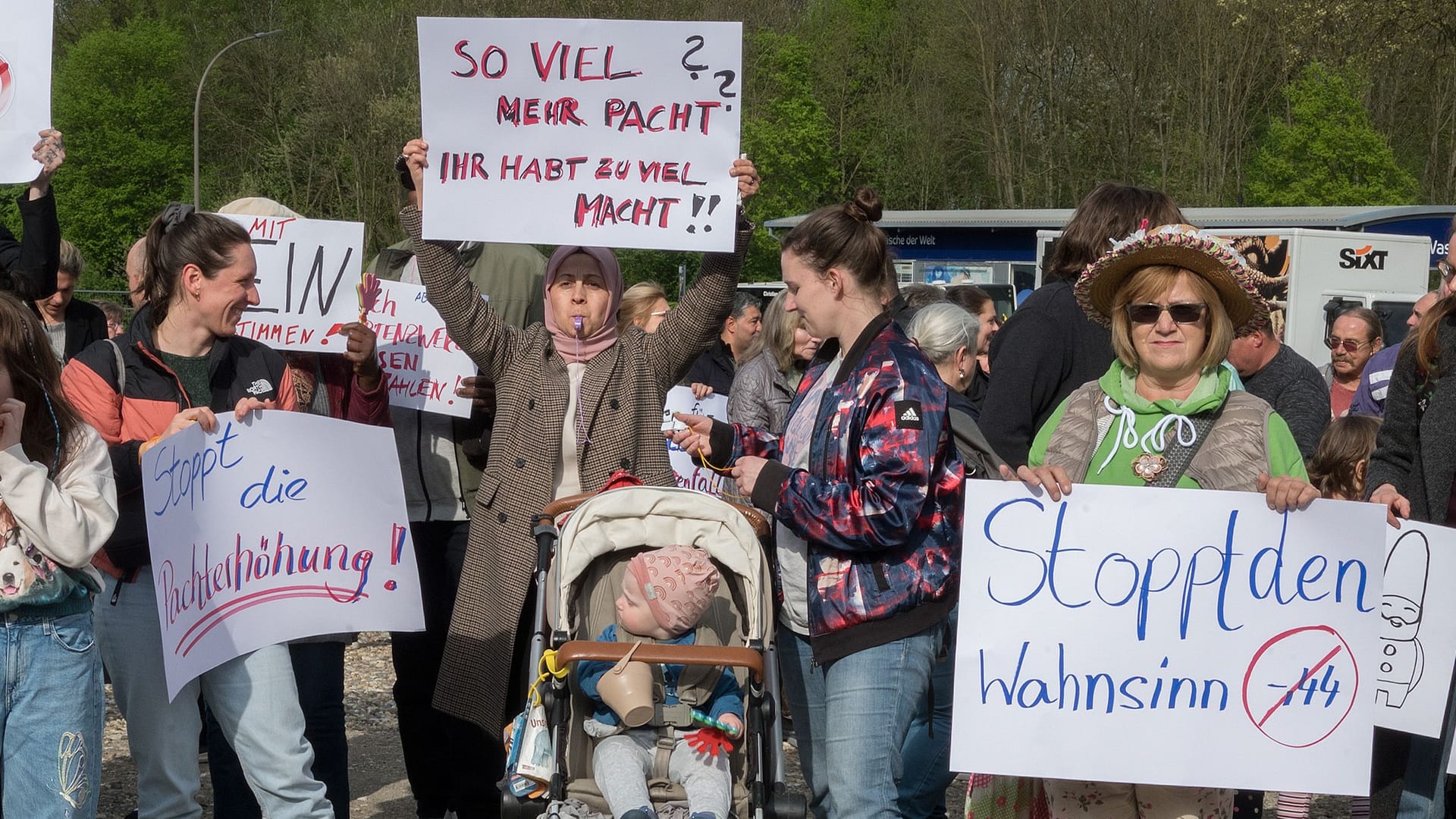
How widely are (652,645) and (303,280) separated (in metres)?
2.23

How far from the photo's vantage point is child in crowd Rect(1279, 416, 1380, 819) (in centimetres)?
479

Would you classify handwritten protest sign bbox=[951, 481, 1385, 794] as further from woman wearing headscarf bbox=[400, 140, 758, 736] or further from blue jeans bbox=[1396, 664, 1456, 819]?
woman wearing headscarf bbox=[400, 140, 758, 736]

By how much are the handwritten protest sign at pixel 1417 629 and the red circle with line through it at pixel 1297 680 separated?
1.69 feet

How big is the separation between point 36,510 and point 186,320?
3.02 feet

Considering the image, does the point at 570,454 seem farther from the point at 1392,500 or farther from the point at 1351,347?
the point at 1351,347

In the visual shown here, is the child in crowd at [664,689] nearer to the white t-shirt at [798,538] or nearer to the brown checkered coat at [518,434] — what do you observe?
the white t-shirt at [798,538]

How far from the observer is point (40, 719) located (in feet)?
11.0

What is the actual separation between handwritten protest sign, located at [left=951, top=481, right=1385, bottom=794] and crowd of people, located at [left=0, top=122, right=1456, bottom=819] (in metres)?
0.12

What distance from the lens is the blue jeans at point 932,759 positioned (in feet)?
14.1

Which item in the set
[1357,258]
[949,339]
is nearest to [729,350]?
[949,339]

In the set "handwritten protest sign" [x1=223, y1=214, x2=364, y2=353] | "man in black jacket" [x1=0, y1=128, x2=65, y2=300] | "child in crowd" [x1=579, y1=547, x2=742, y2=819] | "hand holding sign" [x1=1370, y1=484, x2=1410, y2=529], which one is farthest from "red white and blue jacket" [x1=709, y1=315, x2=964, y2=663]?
"man in black jacket" [x1=0, y1=128, x2=65, y2=300]

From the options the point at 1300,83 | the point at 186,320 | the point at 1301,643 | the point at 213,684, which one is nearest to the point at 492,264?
the point at 186,320

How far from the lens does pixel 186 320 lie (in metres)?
4.07

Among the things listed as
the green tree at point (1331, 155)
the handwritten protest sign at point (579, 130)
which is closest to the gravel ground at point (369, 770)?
the handwritten protest sign at point (579, 130)
